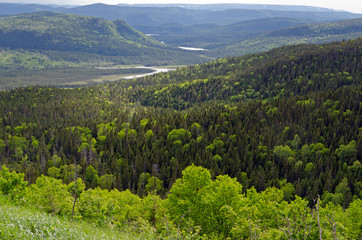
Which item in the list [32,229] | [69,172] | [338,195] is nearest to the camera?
[32,229]

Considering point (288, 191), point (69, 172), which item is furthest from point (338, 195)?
point (69, 172)

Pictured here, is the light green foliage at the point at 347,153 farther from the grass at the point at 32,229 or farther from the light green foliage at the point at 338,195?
the grass at the point at 32,229

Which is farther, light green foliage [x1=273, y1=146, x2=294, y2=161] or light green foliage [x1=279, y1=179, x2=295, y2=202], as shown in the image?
light green foliage [x1=273, y1=146, x2=294, y2=161]

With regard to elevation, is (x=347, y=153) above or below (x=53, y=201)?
below

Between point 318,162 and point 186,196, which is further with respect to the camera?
point 318,162

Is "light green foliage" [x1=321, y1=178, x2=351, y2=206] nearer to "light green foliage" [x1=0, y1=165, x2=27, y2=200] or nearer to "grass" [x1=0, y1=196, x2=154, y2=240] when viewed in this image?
"light green foliage" [x1=0, y1=165, x2=27, y2=200]

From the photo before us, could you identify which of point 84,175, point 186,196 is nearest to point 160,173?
point 84,175

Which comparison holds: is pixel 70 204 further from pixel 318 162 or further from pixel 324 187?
pixel 318 162

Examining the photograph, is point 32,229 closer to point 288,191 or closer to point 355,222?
point 355,222

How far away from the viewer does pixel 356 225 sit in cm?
8175

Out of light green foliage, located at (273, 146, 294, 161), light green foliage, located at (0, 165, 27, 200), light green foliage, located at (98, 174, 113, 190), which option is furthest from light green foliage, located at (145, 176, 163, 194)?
light green foliage, located at (0, 165, 27, 200)

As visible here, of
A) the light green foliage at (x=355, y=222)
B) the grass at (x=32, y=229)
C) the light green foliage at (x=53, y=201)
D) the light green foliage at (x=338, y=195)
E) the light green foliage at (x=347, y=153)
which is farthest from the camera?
the light green foliage at (x=347, y=153)

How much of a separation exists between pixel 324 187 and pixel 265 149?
48055 millimetres

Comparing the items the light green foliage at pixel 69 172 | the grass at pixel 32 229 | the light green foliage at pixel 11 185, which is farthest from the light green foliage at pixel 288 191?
the grass at pixel 32 229
